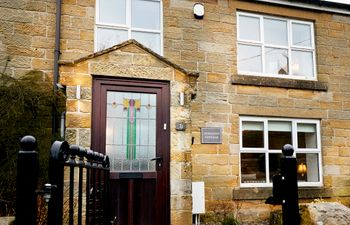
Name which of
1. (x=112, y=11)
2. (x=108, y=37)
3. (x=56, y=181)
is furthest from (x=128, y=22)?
(x=56, y=181)

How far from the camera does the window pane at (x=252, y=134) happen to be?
26.8 feet

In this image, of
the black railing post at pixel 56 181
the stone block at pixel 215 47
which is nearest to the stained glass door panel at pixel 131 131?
the stone block at pixel 215 47

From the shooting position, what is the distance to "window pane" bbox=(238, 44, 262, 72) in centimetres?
843

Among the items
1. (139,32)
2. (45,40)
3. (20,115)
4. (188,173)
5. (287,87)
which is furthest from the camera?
(287,87)

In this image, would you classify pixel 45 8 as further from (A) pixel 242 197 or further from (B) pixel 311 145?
(B) pixel 311 145

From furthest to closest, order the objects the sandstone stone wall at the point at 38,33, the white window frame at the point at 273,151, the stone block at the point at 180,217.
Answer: the white window frame at the point at 273,151, the sandstone stone wall at the point at 38,33, the stone block at the point at 180,217

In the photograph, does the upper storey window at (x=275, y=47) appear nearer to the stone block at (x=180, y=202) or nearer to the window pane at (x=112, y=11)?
the window pane at (x=112, y=11)

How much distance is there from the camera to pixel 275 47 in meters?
8.80

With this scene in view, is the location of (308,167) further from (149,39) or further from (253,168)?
(149,39)

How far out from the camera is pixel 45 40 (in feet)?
22.7

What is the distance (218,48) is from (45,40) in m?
3.61

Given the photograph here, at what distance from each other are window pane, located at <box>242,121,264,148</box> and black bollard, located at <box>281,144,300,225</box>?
210 inches

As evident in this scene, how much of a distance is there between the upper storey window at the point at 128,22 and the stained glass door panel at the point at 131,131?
1.52 m

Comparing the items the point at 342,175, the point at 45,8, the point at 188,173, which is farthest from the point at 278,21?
the point at 45,8
